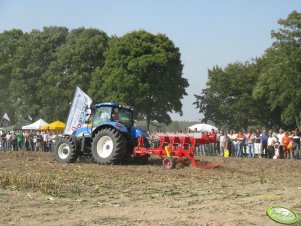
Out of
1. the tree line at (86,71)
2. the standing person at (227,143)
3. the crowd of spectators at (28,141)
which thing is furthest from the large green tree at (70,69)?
the standing person at (227,143)

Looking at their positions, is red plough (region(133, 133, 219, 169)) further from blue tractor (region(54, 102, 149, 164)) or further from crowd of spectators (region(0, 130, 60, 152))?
crowd of spectators (region(0, 130, 60, 152))

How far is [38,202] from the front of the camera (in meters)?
7.95

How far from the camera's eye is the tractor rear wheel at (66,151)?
16859mm

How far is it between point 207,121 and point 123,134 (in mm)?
34134

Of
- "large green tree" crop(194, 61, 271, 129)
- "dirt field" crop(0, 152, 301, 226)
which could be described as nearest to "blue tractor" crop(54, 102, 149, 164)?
"dirt field" crop(0, 152, 301, 226)

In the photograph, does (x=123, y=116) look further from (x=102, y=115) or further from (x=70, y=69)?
(x=70, y=69)

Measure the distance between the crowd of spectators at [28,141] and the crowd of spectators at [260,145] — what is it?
1146cm

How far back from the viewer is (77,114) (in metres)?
19.4

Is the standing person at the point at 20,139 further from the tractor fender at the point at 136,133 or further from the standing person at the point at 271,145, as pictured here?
the tractor fender at the point at 136,133

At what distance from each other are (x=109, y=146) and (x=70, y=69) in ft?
97.7

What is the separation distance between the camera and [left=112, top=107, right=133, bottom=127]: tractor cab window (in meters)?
16.5

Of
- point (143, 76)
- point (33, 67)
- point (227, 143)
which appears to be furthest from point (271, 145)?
point (33, 67)

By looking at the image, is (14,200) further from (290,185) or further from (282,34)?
(282,34)

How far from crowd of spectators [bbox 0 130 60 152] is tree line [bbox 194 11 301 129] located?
53.4 ft
